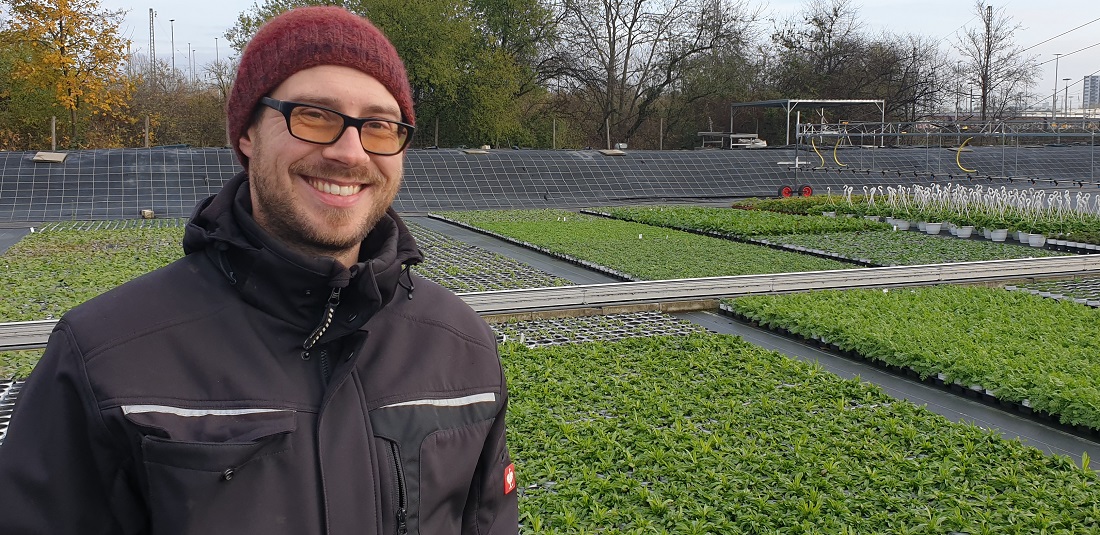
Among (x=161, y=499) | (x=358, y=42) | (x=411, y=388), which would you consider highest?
(x=358, y=42)

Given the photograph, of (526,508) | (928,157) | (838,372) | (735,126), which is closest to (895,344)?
(838,372)

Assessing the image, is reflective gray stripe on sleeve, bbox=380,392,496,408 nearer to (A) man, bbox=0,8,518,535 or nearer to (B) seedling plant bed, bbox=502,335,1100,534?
(A) man, bbox=0,8,518,535

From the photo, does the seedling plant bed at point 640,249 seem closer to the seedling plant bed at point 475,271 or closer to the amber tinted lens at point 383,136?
the seedling plant bed at point 475,271

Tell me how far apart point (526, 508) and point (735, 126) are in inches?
1218

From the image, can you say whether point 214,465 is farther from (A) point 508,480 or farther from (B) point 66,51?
(B) point 66,51

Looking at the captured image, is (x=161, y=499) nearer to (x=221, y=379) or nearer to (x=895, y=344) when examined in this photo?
(x=221, y=379)

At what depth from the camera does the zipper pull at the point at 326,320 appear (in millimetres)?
1408

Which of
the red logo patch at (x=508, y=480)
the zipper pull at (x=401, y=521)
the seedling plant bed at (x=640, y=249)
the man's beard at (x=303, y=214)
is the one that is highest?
the man's beard at (x=303, y=214)

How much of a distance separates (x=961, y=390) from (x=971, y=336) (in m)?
1.10

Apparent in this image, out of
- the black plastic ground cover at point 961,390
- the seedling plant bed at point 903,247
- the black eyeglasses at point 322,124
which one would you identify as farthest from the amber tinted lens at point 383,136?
the seedling plant bed at point 903,247

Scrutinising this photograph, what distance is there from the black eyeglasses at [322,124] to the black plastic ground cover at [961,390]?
4.48 m

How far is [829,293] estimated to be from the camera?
8141mm

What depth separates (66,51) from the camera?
2117 centimetres

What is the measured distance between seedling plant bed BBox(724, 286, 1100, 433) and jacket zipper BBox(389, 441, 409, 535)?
442 cm
